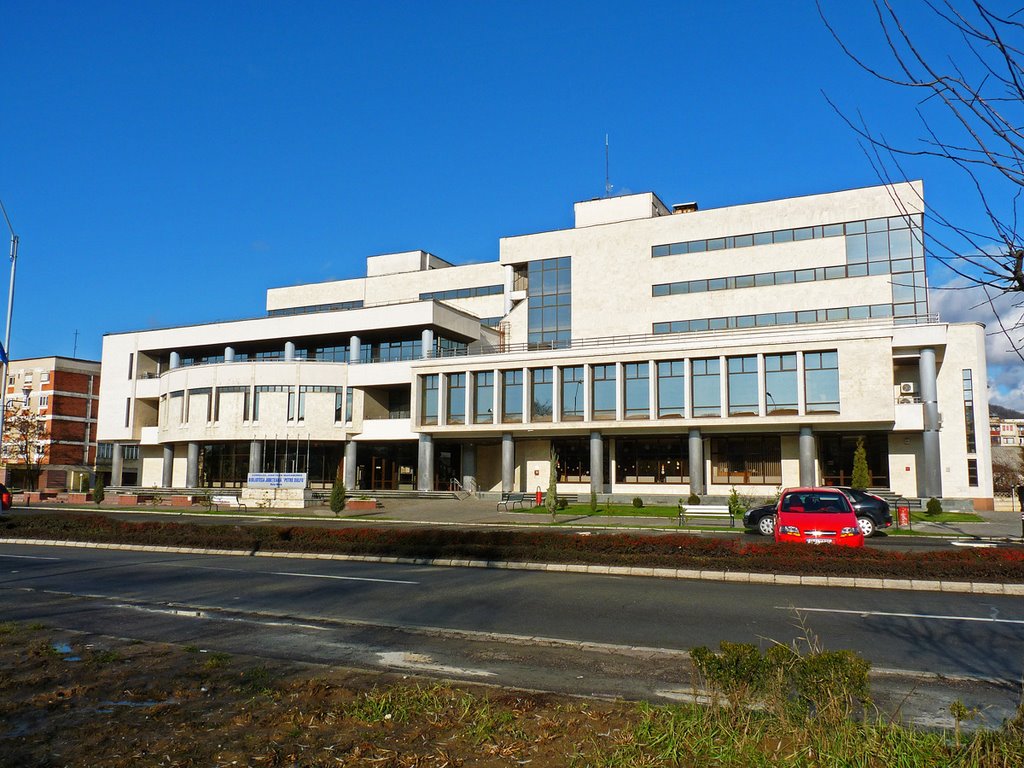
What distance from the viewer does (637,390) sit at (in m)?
44.1

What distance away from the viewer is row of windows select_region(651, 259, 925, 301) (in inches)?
1740

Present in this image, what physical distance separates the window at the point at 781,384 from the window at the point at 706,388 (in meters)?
Result: 2.63

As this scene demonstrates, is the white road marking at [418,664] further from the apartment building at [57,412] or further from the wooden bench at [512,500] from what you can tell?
the apartment building at [57,412]

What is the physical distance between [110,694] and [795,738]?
525 cm

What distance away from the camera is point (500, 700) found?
231 inches

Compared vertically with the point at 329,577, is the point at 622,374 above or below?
above

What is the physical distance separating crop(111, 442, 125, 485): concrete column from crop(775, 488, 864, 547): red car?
59685mm

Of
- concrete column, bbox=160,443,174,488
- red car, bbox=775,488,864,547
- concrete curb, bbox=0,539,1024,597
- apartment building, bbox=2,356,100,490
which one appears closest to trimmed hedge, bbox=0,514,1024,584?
concrete curb, bbox=0,539,1024,597

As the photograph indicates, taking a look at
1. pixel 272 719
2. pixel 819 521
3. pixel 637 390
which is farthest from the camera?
pixel 637 390

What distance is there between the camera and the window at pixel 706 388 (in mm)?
42000

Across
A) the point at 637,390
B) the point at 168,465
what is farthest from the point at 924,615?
the point at 168,465

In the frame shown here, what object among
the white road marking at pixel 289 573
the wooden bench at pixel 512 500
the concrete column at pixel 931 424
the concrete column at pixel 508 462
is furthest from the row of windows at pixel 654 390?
the white road marking at pixel 289 573

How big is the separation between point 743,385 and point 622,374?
22.8 ft

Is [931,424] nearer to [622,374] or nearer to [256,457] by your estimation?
[622,374]
